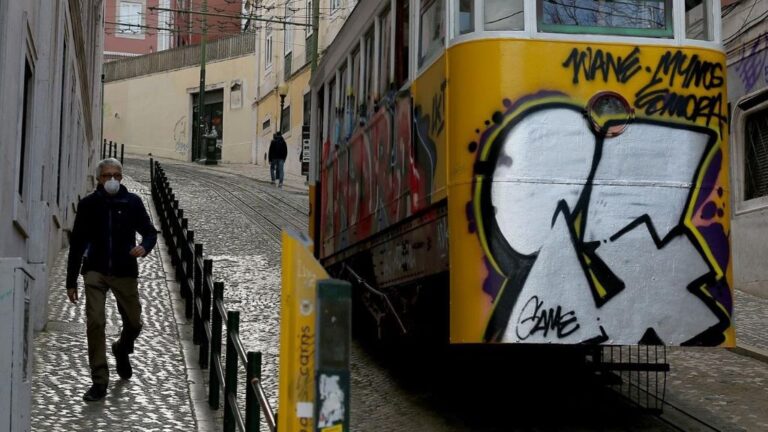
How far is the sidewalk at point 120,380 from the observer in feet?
24.6

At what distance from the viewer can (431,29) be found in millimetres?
7922

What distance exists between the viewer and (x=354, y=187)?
1077 cm

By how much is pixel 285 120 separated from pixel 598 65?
3331cm

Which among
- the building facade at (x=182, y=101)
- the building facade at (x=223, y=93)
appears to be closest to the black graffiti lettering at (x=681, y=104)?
the building facade at (x=223, y=93)

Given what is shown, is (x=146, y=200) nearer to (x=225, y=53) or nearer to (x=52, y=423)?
(x=52, y=423)

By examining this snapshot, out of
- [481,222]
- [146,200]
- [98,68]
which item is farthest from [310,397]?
[98,68]

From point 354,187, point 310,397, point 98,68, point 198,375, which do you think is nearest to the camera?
point 310,397

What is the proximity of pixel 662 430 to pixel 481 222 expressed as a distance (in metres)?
2.04

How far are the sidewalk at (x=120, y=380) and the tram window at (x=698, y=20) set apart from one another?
12.8ft

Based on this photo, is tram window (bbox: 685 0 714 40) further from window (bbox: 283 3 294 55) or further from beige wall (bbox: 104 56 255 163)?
beige wall (bbox: 104 56 255 163)

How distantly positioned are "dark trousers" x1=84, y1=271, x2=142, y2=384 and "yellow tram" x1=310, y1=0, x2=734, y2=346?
2.09m

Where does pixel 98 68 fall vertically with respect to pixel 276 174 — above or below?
above

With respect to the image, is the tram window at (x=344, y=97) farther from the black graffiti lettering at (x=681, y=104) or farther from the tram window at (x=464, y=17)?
the black graffiti lettering at (x=681, y=104)

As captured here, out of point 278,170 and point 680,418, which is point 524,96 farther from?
point 278,170
